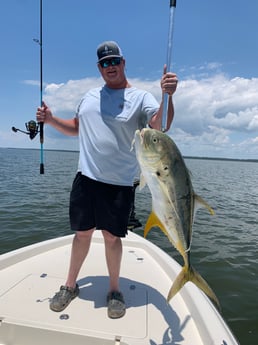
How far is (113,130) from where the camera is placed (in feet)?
9.09

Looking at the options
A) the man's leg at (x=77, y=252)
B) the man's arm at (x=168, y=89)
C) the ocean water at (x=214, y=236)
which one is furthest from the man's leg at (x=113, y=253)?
the ocean water at (x=214, y=236)

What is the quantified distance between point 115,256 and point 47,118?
61.0 inches

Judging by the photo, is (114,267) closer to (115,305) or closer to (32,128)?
(115,305)

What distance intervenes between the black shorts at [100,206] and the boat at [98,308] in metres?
0.76

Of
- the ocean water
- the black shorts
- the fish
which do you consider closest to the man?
the black shorts

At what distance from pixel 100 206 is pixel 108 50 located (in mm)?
1420

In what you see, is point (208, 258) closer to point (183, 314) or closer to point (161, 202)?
point (183, 314)

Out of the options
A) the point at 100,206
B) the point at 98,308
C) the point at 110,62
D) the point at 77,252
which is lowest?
the point at 98,308

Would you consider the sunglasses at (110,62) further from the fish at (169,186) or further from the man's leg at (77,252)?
the man's leg at (77,252)

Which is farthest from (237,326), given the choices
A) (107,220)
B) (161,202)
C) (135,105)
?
(135,105)

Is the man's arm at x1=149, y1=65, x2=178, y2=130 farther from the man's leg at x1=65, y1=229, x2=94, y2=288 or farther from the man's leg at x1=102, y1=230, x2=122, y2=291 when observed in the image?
the man's leg at x1=65, y1=229, x2=94, y2=288

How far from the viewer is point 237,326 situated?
15.2ft

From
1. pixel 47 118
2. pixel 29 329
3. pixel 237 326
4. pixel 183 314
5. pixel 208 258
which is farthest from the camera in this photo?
pixel 208 258

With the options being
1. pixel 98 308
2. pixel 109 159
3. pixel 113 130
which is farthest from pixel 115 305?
pixel 113 130
